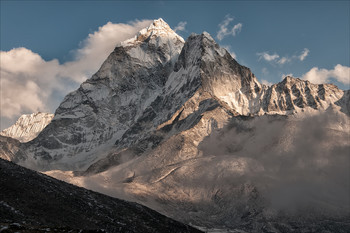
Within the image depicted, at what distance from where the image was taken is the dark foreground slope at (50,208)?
149375 millimetres

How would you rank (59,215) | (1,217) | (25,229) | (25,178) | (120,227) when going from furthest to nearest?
(25,178)
(120,227)
(59,215)
(1,217)
(25,229)

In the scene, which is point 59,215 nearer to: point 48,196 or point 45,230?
point 48,196

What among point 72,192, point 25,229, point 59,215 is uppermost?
point 72,192

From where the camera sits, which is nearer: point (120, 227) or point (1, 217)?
point (1, 217)

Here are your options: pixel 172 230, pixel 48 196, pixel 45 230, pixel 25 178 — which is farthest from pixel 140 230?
pixel 45 230

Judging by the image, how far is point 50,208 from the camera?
16612 centimetres

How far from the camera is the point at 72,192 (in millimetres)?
199625

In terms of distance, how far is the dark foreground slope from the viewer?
14938cm

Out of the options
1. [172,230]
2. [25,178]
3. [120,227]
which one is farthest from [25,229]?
[172,230]

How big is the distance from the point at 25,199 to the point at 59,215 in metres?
13.3

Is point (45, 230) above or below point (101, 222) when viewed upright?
below

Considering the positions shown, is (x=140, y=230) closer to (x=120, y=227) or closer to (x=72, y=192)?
(x=120, y=227)

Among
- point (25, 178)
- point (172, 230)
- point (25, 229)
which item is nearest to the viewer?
point (25, 229)

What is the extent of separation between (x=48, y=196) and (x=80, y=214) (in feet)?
49.8
